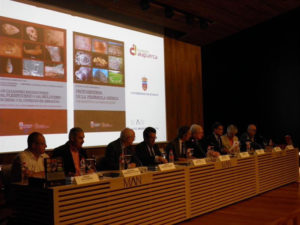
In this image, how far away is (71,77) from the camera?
474 centimetres

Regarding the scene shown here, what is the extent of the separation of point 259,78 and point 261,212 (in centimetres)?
547

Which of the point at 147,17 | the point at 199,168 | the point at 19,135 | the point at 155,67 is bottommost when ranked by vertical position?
the point at 199,168

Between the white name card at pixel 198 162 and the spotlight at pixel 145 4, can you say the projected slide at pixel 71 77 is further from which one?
the white name card at pixel 198 162

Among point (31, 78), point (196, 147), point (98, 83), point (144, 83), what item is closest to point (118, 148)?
point (196, 147)

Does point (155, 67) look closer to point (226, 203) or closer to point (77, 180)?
point (226, 203)

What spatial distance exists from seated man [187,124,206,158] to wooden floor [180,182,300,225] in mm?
867

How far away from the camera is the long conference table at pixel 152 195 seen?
1944mm

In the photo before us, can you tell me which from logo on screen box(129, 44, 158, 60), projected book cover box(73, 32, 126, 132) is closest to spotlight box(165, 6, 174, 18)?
logo on screen box(129, 44, 158, 60)

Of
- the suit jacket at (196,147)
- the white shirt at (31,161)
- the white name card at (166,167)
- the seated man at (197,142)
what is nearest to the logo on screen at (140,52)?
the seated man at (197,142)

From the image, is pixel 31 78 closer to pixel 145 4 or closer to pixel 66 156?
A: pixel 66 156

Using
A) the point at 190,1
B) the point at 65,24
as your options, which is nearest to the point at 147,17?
the point at 190,1

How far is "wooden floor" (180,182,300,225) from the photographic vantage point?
263 centimetres

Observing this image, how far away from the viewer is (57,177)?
1962 millimetres

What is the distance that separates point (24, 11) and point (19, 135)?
64.8 inches
